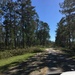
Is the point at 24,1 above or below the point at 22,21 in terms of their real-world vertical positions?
above

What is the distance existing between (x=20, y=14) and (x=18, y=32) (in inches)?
630

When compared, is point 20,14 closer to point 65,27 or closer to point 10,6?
point 10,6

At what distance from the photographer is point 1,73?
14.9 metres

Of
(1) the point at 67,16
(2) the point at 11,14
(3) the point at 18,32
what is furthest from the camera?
(3) the point at 18,32

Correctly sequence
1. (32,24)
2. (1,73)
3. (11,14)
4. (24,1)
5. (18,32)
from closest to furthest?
(1,73), (24,1), (11,14), (32,24), (18,32)

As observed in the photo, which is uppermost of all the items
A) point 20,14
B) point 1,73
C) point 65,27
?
point 20,14

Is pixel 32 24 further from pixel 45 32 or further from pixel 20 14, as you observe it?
pixel 45 32

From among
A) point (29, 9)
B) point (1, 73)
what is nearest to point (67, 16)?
point (29, 9)

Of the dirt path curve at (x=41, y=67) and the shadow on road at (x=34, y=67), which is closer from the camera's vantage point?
the dirt path curve at (x=41, y=67)

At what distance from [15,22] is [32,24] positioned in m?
6.69

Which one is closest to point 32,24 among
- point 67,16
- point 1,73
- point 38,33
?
point 67,16

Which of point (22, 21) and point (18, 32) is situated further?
point (18, 32)

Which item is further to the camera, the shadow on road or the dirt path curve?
the shadow on road

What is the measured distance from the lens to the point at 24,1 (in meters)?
61.4
